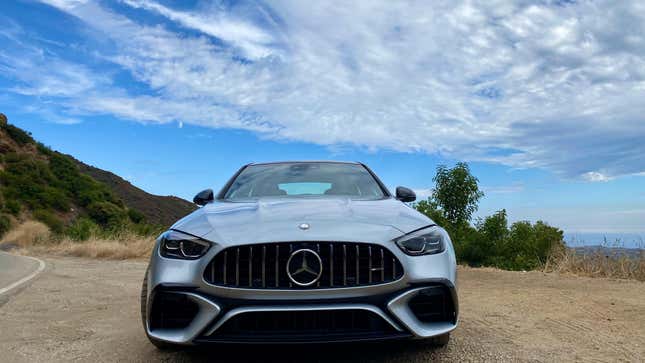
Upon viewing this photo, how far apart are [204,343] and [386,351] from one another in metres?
1.36

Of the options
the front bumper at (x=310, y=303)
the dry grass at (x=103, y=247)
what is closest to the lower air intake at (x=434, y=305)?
the front bumper at (x=310, y=303)

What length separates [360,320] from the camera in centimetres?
311

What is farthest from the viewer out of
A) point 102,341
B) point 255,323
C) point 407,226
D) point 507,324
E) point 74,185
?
point 74,185

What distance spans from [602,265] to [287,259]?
8194 mm

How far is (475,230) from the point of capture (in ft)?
110

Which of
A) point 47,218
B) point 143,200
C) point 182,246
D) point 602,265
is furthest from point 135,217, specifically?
point 182,246

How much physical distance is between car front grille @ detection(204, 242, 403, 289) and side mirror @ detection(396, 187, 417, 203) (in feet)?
4.99

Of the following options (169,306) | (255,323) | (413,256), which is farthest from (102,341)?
(413,256)

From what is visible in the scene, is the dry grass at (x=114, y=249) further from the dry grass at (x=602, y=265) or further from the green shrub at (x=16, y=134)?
the green shrub at (x=16, y=134)

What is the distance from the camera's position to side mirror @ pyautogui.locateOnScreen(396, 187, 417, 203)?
4680 mm

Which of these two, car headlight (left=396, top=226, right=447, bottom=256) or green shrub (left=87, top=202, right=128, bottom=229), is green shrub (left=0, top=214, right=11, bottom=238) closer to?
green shrub (left=87, top=202, right=128, bottom=229)

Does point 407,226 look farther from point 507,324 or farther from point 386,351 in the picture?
point 507,324

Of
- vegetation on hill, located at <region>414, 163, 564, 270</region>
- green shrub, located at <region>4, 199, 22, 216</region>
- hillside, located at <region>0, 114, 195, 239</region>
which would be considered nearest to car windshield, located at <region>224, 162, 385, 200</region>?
vegetation on hill, located at <region>414, 163, 564, 270</region>

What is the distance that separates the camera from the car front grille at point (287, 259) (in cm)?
314
